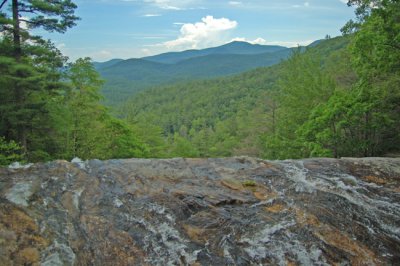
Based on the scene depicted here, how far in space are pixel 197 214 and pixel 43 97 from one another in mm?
15616

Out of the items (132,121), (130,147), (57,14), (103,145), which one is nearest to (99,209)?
(57,14)

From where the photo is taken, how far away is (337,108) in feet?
55.5

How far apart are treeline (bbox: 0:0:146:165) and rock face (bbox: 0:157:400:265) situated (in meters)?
5.51

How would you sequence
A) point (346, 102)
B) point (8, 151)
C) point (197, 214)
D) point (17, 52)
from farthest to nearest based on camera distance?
point (17, 52), point (346, 102), point (8, 151), point (197, 214)

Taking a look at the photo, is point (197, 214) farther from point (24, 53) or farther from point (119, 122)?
point (119, 122)

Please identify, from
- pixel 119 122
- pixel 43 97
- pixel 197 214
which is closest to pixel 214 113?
pixel 119 122

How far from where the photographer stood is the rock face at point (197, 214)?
7375 millimetres

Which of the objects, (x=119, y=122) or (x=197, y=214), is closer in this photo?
(x=197, y=214)

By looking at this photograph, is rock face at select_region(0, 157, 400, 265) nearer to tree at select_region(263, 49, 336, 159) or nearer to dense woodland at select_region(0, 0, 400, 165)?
dense woodland at select_region(0, 0, 400, 165)

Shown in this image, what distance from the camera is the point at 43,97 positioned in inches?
803

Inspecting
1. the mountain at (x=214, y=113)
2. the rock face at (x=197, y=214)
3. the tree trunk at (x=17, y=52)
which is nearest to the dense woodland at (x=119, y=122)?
the tree trunk at (x=17, y=52)

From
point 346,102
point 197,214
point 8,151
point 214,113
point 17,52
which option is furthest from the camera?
point 214,113

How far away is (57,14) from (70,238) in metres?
15.1

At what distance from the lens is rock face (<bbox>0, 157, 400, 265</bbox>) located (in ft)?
24.2
